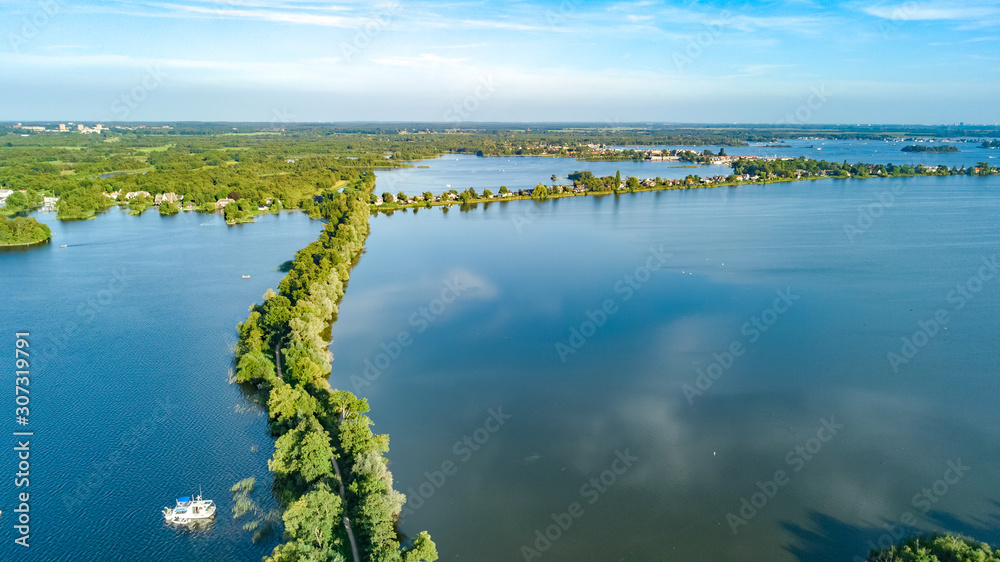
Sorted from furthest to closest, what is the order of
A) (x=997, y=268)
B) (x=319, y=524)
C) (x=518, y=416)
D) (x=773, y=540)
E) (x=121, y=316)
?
(x=997, y=268) → (x=121, y=316) → (x=518, y=416) → (x=773, y=540) → (x=319, y=524)

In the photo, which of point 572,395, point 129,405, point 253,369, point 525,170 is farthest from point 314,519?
point 525,170

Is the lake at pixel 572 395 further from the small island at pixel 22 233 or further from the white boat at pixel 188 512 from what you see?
the small island at pixel 22 233

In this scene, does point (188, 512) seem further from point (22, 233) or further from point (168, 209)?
point (168, 209)

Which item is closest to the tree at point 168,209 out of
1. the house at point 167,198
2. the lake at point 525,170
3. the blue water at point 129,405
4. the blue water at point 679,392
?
the house at point 167,198

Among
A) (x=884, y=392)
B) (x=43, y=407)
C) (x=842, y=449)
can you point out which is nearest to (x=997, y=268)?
(x=884, y=392)

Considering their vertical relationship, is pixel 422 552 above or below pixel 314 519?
below

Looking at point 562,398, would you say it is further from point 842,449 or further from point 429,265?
point 429,265
